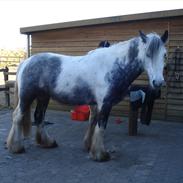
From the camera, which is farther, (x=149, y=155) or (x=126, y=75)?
(x=149, y=155)

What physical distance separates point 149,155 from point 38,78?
2.04 m

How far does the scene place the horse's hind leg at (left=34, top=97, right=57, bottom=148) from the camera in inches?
205

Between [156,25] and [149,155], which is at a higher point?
[156,25]

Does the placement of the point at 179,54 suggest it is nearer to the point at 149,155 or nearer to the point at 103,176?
the point at 149,155

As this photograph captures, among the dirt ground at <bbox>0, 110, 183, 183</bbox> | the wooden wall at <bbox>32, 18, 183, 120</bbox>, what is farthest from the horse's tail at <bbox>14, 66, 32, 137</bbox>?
the wooden wall at <bbox>32, 18, 183, 120</bbox>

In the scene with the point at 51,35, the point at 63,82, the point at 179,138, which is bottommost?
the point at 179,138

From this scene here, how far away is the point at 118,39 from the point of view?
7965 mm

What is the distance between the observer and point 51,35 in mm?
8758

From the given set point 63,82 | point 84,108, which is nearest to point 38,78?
point 63,82

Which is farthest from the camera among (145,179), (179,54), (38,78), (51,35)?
(51,35)

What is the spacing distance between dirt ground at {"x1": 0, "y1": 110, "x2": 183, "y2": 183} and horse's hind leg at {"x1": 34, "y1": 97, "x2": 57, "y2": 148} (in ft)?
0.39

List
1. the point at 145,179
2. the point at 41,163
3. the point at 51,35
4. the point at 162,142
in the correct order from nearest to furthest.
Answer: the point at 145,179 < the point at 41,163 < the point at 162,142 < the point at 51,35

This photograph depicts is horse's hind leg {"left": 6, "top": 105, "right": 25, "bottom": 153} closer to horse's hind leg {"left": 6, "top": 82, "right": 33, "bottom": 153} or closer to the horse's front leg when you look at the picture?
horse's hind leg {"left": 6, "top": 82, "right": 33, "bottom": 153}

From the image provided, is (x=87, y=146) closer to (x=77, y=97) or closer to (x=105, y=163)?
(x=105, y=163)
